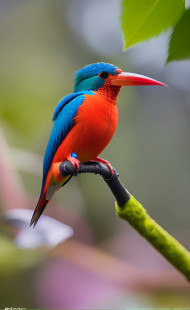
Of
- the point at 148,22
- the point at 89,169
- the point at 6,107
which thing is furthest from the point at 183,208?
the point at 148,22

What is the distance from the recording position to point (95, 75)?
0.42 m

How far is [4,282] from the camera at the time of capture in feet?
3.89

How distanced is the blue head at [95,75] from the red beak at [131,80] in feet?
0.04

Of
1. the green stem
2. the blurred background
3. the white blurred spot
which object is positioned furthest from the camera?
the blurred background

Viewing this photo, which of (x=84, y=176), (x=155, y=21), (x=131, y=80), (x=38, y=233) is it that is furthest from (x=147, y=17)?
(x=84, y=176)

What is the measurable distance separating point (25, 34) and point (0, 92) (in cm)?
61

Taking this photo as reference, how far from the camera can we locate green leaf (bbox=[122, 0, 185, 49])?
154mm

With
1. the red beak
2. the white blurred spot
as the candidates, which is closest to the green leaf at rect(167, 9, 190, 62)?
the red beak

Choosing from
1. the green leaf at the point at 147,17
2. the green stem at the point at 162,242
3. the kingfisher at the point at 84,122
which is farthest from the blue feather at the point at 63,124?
the green leaf at the point at 147,17

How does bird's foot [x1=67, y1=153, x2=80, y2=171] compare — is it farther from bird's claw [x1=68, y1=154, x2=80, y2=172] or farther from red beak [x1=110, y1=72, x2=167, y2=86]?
red beak [x1=110, y1=72, x2=167, y2=86]

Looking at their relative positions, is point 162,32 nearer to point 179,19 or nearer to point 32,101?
point 179,19

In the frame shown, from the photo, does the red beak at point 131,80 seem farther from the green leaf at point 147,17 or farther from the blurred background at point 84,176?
the green leaf at point 147,17

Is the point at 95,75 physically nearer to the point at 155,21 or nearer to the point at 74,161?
the point at 74,161

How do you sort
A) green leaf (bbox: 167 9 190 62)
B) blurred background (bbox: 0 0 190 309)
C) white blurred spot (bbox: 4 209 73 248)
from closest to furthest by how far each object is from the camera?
green leaf (bbox: 167 9 190 62) < white blurred spot (bbox: 4 209 73 248) < blurred background (bbox: 0 0 190 309)
